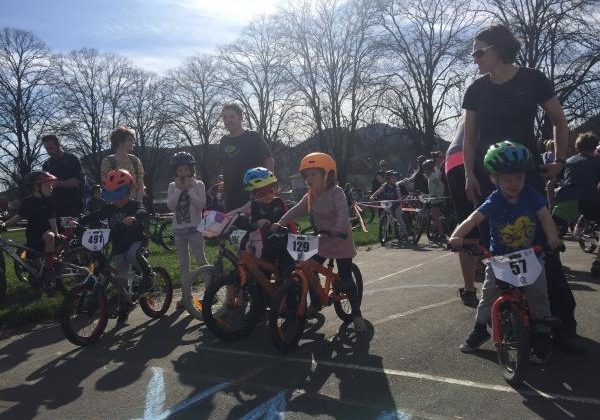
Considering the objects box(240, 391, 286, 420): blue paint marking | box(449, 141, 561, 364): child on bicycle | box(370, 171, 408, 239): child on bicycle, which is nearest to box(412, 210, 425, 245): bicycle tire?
box(370, 171, 408, 239): child on bicycle

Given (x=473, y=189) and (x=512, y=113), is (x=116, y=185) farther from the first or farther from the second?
(x=512, y=113)

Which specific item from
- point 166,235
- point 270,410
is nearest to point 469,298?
point 270,410

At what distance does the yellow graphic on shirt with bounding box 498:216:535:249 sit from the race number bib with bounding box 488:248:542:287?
0.78 feet

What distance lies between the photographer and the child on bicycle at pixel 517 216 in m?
3.47

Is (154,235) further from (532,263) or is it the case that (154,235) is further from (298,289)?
(532,263)

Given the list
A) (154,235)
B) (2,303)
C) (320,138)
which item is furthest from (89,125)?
(2,303)

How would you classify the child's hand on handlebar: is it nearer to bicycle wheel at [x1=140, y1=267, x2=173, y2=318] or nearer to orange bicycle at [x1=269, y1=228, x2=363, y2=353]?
orange bicycle at [x1=269, y1=228, x2=363, y2=353]

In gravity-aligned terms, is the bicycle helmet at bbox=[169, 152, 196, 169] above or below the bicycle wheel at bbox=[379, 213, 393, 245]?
above

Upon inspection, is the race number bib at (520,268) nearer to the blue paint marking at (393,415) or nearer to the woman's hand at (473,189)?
the woman's hand at (473,189)

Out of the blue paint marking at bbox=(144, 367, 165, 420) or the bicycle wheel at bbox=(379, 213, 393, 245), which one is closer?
Result: the blue paint marking at bbox=(144, 367, 165, 420)

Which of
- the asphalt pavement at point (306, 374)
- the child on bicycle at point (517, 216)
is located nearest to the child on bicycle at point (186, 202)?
the asphalt pavement at point (306, 374)

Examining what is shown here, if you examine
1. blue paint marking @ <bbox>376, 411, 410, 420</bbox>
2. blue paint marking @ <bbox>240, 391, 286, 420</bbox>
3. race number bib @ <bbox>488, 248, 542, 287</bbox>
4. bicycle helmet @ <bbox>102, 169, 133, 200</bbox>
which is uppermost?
bicycle helmet @ <bbox>102, 169, 133, 200</bbox>

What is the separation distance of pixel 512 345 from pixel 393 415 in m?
0.97

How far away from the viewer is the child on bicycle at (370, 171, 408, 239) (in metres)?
12.2
